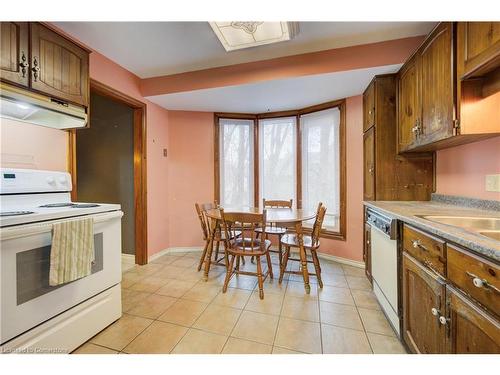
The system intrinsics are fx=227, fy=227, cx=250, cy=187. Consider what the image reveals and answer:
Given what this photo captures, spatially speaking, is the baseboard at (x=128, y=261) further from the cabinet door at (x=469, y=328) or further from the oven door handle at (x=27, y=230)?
the cabinet door at (x=469, y=328)

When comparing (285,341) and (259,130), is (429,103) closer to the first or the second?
(285,341)

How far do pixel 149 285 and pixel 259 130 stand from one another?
255cm

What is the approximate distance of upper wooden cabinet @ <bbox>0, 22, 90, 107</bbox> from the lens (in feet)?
4.48

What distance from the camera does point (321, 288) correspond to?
7.37 feet

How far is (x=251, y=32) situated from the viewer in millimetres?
1780

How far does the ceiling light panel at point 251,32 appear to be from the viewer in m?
1.69

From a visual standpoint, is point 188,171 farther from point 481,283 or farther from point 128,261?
point 481,283

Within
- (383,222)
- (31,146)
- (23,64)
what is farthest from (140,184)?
(383,222)

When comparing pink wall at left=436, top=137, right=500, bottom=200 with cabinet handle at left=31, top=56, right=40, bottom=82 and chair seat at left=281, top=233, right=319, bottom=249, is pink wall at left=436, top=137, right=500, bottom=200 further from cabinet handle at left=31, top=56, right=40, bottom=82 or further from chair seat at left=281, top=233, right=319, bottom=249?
cabinet handle at left=31, top=56, right=40, bottom=82

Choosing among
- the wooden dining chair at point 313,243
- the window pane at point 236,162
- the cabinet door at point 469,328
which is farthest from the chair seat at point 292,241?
the cabinet door at point 469,328

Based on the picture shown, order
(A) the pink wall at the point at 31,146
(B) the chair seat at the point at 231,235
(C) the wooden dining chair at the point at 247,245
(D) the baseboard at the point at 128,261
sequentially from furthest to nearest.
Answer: (D) the baseboard at the point at 128,261, (B) the chair seat at the point at 231,235, (C) the wooden dining chair at the point at 247,245, (A) the pink wall at the point at 31,146

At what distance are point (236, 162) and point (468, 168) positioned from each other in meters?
2.63

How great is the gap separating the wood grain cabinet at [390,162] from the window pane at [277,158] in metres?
1.31
